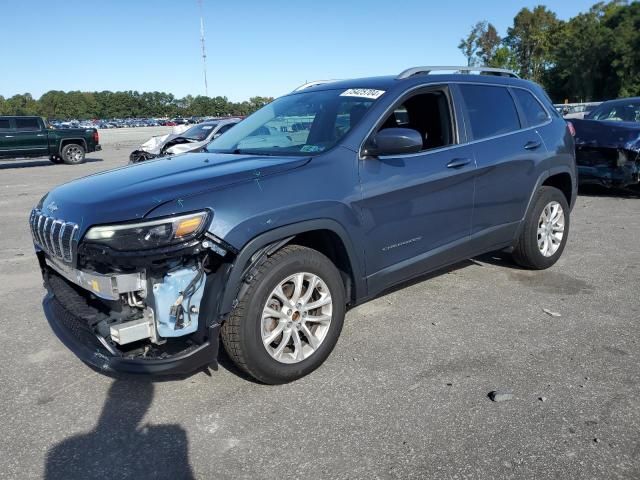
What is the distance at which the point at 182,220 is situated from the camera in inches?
106

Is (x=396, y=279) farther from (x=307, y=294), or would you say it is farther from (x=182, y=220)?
(x=182, y=220)

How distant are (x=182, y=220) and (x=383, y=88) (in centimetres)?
194

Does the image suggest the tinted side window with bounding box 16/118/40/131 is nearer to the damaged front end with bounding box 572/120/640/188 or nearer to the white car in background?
the white car in background

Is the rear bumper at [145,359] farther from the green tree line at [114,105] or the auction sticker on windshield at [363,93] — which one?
the green tree line at [114,105]

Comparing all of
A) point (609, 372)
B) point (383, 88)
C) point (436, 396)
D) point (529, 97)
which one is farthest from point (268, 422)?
point (529, 97)

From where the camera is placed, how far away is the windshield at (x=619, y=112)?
9.44 metres

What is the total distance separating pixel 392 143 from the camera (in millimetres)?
3420

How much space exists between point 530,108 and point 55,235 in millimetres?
4203

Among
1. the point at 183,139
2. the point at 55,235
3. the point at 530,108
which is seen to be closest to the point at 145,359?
the point at 55,235

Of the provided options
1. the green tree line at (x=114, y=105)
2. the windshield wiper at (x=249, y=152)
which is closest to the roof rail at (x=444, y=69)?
the windshield wiper at (x=249, y=152)

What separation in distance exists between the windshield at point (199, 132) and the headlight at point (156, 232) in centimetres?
1048

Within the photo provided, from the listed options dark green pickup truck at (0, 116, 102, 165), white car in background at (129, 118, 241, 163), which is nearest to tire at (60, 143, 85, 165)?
dark green pickup truck at (0, 116, 102, 165)

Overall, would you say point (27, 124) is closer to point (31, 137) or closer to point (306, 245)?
point (31, 137)

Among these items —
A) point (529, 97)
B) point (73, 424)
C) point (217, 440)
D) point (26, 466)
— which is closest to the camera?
point (26, 466)
